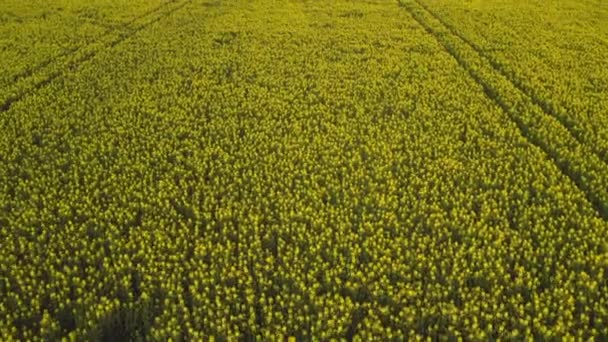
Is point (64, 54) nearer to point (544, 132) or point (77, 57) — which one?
point (77, 57)

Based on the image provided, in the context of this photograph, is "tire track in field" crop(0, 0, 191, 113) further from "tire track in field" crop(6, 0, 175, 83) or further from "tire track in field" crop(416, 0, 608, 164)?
"tire track in field" crop(416, 0, 608, 164)

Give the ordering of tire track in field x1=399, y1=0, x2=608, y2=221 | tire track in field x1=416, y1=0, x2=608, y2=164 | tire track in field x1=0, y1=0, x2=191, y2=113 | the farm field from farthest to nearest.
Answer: tire track in field x1=0, y1=0, x2=191, y2=113
tire track in field x1=416, y1=0, x2=608, y2=164
tire track in field x1=399, y1=0, x2=608, y2=221
the farm field

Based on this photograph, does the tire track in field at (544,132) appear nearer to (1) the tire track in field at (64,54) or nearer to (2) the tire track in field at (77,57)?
(2) the tire track in field at (77,57)

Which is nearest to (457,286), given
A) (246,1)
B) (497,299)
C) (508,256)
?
(497,299)

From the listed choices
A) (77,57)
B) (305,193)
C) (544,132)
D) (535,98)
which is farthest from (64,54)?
(544,132)

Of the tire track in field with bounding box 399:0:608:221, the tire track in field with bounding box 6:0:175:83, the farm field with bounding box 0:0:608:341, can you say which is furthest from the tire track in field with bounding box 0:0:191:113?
the tire track in field with bounding box 399:0:608:221

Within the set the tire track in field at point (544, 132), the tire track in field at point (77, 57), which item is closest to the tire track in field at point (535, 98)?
the tire track in field at point (544, 132)
